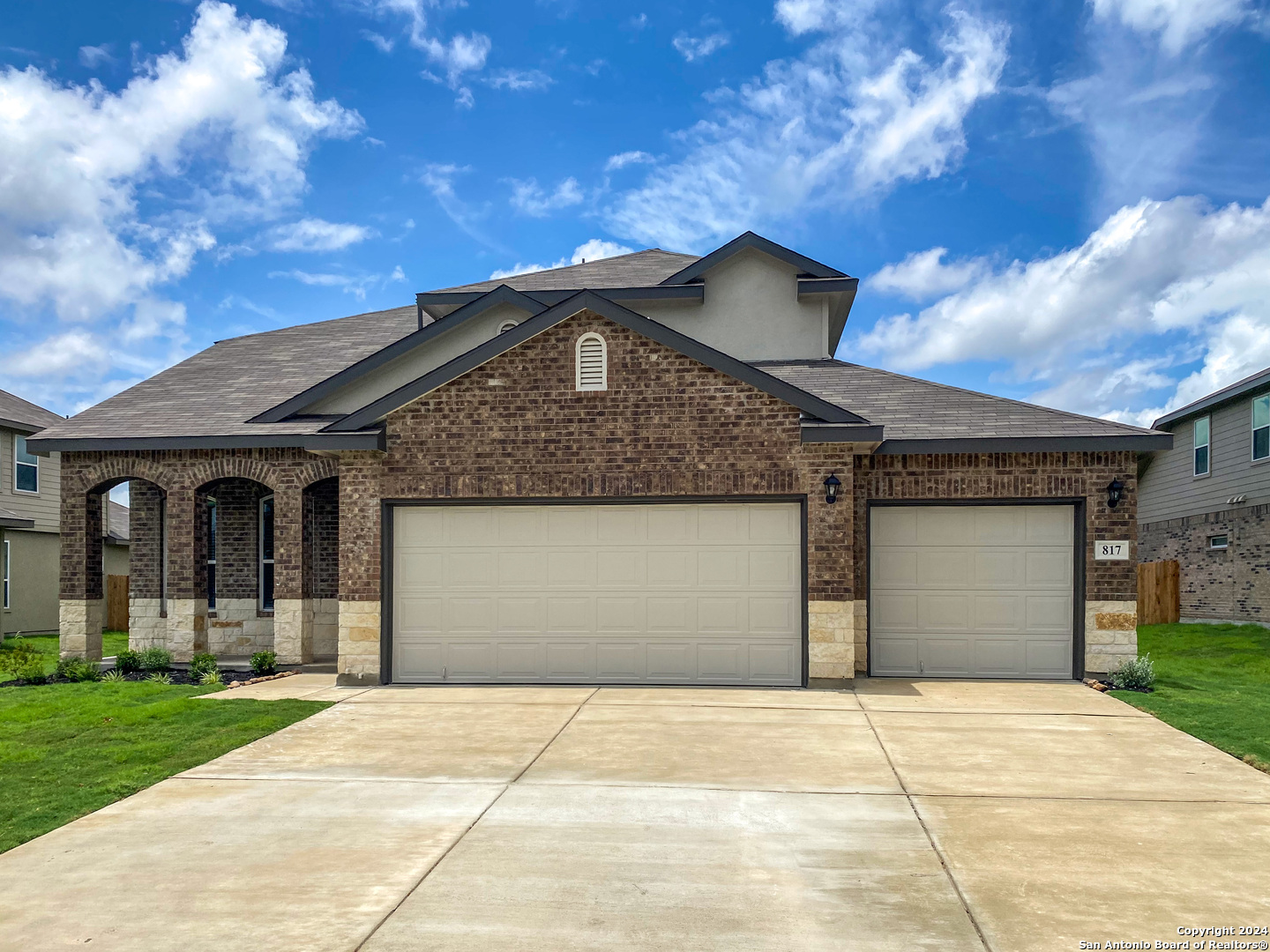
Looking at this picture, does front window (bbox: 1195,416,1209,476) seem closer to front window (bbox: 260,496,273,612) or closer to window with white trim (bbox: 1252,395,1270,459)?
window with white trim (bbox: 1252,395,1270,459)

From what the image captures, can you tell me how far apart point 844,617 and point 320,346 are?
12318 millimetres

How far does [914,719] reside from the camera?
10.6m

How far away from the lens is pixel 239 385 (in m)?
17.4

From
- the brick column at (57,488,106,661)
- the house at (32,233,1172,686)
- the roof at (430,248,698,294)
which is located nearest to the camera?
the house at (32,233,1172,686)

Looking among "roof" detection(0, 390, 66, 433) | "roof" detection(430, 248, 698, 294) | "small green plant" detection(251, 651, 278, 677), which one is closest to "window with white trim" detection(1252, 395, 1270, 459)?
"roof" detection(430, 248, 698, 294)

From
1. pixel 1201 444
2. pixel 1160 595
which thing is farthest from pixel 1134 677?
pixel 1201 444

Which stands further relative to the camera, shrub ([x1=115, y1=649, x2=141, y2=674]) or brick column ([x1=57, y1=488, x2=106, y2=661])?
brick column ([x1=57, y1=488, x2=106, y2=661])

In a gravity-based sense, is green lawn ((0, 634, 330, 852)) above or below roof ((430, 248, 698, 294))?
below

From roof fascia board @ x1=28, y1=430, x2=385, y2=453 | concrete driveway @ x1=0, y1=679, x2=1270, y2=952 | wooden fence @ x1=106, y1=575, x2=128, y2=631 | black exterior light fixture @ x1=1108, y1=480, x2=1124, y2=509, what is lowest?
wooden fence @ x1=106, y1=575, x2=128, y2=631

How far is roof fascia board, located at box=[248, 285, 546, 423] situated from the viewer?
49.6 feet

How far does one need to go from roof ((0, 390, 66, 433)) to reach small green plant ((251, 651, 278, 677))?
473 inches

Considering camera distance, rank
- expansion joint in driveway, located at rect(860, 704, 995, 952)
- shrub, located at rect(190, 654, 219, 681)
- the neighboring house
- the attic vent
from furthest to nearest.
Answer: the neighboring house
shrub, located at rect(190, 654, 219, 681)
the attic vent
expansion joint in driveway, located at rect(860, 704, 995, 952)

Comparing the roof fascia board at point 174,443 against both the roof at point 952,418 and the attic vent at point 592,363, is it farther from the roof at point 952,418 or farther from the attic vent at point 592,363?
the roof at point 952,418

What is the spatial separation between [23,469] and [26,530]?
2.67 meters
